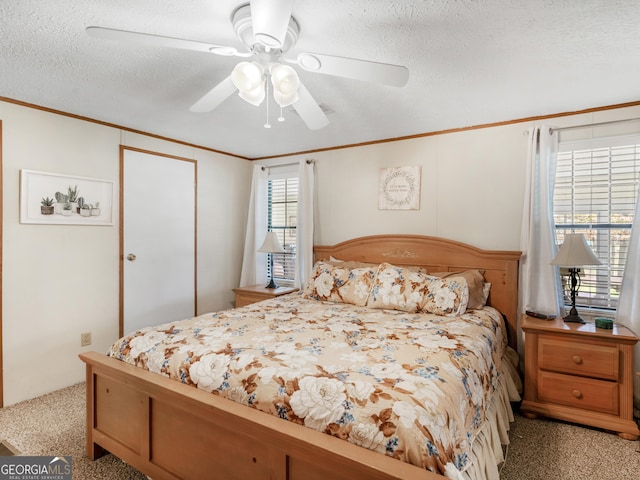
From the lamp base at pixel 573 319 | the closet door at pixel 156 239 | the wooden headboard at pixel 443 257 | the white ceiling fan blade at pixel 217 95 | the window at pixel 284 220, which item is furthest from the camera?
the window at pixel 284 220

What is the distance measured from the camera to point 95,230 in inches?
126

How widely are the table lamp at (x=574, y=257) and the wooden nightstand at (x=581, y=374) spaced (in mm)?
113

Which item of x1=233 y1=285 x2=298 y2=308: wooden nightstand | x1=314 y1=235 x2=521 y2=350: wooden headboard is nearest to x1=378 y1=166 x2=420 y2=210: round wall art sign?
x1=314 y1=235 x2=521 y2=350: wooden headboard

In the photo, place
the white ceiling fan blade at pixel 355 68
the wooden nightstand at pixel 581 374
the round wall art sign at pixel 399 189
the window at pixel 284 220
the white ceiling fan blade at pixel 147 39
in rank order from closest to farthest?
the white ceiling fan blade at pixel 147 39, the white ceiling fan blade at pixel 355 68, the wooden nightstand at pixel 581 374, the round wall art sign at pixel 399 189, the window at pixel 284 220

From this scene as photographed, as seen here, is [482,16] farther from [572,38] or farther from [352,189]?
[352,189]

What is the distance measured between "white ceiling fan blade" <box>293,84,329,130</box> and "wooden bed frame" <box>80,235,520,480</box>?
1.58m

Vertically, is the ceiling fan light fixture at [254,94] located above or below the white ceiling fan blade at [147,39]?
below

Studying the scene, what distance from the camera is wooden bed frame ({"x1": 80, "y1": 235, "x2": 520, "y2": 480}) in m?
1.19

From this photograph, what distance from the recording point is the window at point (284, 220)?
4414mm

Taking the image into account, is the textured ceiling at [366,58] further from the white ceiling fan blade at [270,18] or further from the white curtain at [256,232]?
the white curtain at [256,232]

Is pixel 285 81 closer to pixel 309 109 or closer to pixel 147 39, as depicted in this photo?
pixel 309 109

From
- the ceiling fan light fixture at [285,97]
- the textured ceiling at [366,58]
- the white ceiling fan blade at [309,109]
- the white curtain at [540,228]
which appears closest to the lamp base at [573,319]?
the white curtain at [540,228]

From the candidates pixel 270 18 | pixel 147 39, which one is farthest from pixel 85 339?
pixel 270 18

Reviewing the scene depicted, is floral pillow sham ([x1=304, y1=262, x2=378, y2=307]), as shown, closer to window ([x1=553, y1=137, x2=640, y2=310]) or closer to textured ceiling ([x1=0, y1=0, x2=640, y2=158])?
textured ceiling ([x1=0, y1=0, x2=640, y2=158])
